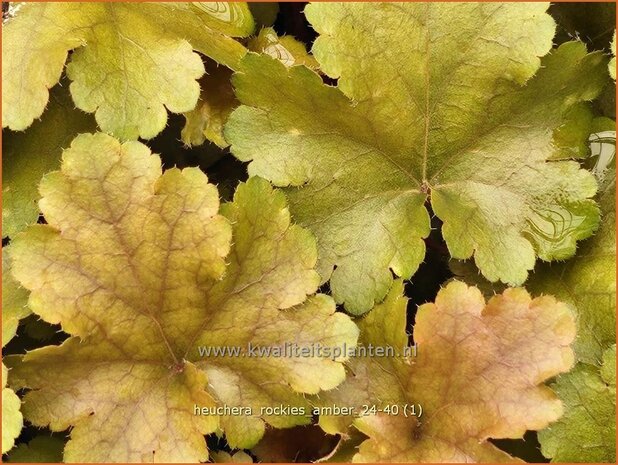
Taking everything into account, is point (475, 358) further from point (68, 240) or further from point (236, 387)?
point (68, 240)

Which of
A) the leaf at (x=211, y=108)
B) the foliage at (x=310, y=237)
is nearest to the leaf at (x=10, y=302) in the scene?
the foliage at (x=310, y=237)

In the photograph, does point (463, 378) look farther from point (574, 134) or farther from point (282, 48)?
point (282, 48)

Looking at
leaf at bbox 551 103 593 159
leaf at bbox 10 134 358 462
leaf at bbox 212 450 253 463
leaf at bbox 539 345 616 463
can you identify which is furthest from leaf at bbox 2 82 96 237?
leaf at bbox 539 345 616 463

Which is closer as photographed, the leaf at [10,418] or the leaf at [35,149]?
the leaf at [10,418]

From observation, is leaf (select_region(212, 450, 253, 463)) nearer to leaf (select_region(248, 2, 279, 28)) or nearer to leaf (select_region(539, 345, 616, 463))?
leaf (select_region(539, 345, 616, 463))

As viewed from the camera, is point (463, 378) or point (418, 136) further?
point (418, 136)

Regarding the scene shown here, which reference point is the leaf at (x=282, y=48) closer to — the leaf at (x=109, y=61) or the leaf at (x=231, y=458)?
the leaf at (x=109, y=61)

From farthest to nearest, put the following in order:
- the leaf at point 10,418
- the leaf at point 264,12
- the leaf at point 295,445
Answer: the leaf at point 264,12
the leaf at point 295,445
the leaf at point 10,418

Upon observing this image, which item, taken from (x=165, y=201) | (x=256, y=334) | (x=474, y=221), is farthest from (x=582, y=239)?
(x=165, y=201)

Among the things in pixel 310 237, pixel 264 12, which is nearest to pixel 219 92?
pixel 264 12
